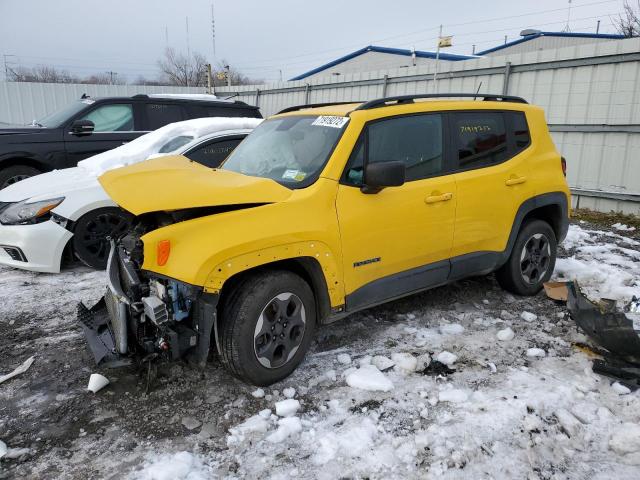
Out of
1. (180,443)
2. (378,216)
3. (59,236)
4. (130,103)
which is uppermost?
(130,103)

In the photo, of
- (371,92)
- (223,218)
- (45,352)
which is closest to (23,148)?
(45,352)

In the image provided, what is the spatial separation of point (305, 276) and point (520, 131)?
2.65m

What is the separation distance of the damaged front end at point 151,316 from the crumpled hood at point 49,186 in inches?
98.4

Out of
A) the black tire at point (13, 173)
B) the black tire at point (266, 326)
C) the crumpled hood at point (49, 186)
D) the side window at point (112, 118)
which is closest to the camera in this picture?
the black tire at point (266, 326)

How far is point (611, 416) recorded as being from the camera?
9.55ft

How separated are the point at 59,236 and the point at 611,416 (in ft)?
16.8

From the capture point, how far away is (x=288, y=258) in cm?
312

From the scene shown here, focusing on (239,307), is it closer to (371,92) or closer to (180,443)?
(180,443)

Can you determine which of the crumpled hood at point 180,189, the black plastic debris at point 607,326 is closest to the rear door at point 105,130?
the crumpled hood at point 180,189

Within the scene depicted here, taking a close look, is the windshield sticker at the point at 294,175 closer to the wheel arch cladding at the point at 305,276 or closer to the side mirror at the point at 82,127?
the wheel arch cladding at the point at 305,276

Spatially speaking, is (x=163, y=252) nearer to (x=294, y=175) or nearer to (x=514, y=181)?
(x=294, y=175)

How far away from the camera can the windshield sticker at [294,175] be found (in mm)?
3385

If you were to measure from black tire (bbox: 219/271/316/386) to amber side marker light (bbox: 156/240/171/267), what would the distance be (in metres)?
0.47

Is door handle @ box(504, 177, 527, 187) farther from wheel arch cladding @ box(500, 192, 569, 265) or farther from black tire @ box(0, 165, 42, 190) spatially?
black tire @ box(0, 165, 42, 190)
